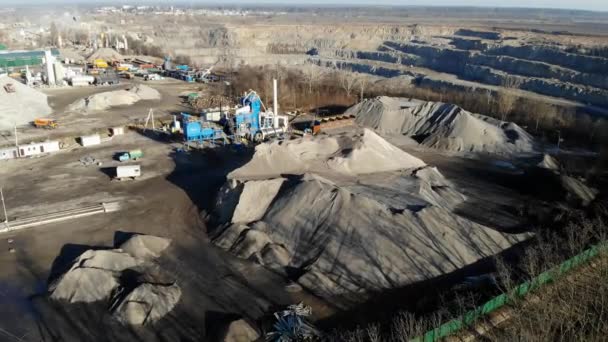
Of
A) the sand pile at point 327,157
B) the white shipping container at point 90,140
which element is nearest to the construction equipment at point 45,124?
the white shipping container at point 90,140

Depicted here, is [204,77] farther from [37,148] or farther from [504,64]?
[504,64]

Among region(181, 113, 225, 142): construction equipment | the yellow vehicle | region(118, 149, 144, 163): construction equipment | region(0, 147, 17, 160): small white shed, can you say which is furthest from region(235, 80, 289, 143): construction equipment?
the yellow vehicle

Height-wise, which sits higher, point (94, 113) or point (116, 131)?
point (116, 131)

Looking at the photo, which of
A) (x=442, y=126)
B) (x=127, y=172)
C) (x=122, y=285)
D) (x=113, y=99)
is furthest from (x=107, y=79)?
(x=122, y=285)

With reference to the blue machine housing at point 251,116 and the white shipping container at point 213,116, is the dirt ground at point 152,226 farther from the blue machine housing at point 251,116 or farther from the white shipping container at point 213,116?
the white shipping container at point 213,116

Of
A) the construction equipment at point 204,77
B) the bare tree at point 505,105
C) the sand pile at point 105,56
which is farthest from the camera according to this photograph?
the sand pile at point 105,56

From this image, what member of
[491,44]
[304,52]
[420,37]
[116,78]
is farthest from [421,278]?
[420,37]
